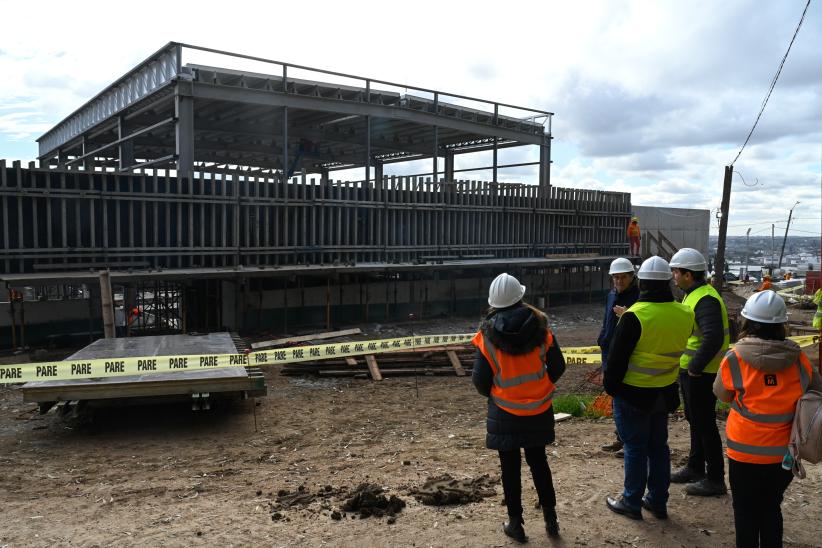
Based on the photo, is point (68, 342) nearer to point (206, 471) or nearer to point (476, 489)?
point (206, 471)

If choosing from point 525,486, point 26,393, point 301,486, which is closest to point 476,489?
point 525,486

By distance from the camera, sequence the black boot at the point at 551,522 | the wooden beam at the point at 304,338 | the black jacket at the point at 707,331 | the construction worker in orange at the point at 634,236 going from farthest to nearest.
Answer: the construction worker in orange at the point at 634,236, the wooden beam at the point at 304,338, the black jacket at the point at 707,331, the black boot at the point at 551,522

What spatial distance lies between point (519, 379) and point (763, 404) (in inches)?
53.1

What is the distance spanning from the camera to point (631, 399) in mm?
4281

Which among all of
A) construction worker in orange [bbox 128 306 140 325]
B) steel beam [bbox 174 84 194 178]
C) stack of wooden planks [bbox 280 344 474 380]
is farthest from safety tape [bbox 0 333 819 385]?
steel beam [bbox 174 84 194 178]

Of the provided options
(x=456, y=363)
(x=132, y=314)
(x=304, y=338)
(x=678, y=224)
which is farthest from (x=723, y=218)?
(x=678, y=224)

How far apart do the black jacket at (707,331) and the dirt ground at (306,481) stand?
1.12 m

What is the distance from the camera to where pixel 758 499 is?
348 centimetres

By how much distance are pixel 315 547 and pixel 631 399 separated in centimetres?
237

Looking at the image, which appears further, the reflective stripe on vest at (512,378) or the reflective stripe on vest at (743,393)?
the reflective stripe on vest at (512,378)

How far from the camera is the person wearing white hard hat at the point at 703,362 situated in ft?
15.3

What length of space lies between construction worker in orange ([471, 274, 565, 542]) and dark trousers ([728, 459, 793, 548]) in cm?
110

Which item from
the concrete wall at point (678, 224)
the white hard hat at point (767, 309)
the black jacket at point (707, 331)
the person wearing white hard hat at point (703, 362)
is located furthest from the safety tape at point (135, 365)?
the concrete wall at point (678, 224)

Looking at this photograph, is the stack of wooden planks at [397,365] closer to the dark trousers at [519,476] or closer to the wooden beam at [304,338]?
the wooden beam at [304,338]
